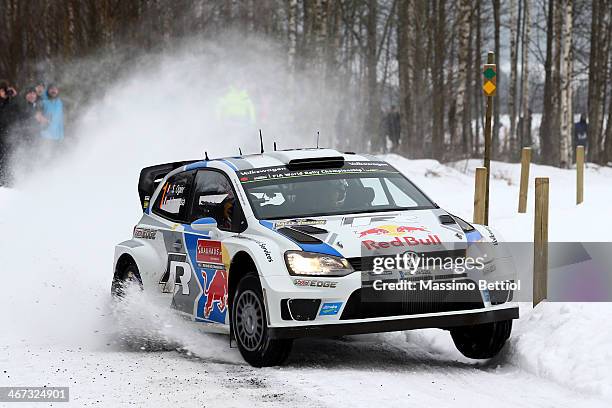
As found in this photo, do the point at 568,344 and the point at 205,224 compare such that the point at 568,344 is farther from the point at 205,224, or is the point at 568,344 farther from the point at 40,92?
the point at 40,92

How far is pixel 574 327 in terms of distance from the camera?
27.1 ft

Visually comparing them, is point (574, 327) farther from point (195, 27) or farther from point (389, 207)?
point (195, 27)

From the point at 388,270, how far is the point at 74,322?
155 inches

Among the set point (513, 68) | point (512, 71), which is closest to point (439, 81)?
point (513, 68)

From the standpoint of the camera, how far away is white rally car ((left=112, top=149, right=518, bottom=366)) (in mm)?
7836

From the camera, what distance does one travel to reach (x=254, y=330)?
8.13 meters

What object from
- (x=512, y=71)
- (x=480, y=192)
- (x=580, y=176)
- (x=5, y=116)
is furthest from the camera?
(x=512, y=71)

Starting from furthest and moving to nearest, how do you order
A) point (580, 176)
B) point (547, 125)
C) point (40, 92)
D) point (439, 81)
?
point (547, 125)
point (439, 81)
point (40, 92)
point (580, 176)

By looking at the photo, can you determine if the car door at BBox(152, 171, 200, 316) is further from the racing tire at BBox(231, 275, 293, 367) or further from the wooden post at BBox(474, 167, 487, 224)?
the wooden post at BBox(474, 167, 487, 224)

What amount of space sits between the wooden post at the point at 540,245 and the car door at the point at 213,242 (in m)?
2.42

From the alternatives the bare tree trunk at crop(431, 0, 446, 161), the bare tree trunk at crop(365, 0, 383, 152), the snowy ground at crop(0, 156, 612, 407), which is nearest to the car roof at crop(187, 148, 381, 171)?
the snowy ground at crop(0, 156, 612, 407)

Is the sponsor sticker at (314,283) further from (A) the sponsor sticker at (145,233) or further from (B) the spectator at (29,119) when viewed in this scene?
(B) the spectator at (29,119)

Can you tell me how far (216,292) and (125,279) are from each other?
6.34 feet

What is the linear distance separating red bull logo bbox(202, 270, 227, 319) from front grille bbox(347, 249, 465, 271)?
1.16 metres
